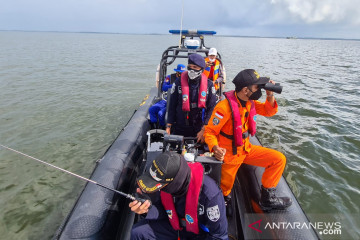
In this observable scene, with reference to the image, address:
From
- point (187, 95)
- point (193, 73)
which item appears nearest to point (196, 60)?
point (193, 73)

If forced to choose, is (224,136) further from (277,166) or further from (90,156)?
(90,156)

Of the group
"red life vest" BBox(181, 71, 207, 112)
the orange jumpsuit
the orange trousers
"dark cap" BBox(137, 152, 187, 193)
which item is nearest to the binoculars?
the orange jumpsuit

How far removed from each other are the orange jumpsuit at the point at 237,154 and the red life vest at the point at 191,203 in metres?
0.66

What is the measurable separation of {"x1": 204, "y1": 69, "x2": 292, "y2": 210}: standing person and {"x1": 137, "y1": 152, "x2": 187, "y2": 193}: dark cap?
30.5 inches

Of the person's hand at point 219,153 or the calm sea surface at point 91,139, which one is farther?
the calm sea surface at point 91,139

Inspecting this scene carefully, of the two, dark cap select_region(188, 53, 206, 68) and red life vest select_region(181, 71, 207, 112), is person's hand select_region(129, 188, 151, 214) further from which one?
dark cap select_region(188, 53, 206, 68)

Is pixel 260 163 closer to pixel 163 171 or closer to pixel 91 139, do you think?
pixel 163 171

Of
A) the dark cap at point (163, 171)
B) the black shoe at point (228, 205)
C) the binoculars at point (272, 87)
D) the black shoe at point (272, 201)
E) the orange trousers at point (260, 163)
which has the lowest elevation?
the black shoe at point (228, 205)

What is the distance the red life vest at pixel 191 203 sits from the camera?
1553mm

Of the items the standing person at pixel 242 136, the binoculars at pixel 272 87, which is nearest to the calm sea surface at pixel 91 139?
the standing person at pixel 242 136

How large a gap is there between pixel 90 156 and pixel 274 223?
13.2ft

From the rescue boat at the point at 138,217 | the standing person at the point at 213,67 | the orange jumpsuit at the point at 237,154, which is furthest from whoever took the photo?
the standing person at the point at 213,67

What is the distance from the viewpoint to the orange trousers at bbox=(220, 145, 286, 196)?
7.54 feet

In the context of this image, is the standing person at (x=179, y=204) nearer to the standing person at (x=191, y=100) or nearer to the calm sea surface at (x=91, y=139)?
the standing person at (x=191, y=100)
